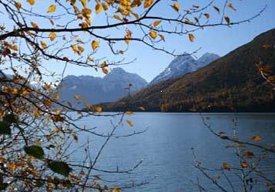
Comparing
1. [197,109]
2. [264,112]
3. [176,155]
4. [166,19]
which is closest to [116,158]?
[176,155]

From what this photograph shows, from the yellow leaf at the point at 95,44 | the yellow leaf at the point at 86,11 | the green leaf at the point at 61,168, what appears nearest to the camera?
the green leaf at the point at 61,168

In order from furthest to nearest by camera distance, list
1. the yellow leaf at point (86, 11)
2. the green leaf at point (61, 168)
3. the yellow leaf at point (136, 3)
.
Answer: the yellow leaf at point (86, 11) → the yellow leaf at point (136, 3) → the green leaf at point (61, 168)

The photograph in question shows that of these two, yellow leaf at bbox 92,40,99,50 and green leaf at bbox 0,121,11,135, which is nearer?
green leaf at bbox 0,121,11,135

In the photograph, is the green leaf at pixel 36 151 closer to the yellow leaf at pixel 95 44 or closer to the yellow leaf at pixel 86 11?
the yellow leaf at pixel 86 11

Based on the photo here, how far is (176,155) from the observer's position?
195 feet

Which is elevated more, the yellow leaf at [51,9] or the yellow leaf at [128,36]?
the yellow leaf at [51,9]

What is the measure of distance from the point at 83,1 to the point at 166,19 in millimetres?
642

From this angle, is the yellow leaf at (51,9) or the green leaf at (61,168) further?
the yellow leaf at (51,9)

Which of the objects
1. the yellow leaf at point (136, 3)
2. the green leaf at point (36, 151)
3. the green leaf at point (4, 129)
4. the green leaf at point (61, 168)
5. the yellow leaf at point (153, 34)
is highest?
the yellow leaf at point (136, 3)

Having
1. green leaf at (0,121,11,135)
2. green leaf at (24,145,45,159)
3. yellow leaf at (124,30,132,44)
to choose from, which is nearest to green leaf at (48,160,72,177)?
green leaf at (24,145,45,159)

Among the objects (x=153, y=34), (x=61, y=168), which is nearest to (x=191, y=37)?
(x=153, y=34)

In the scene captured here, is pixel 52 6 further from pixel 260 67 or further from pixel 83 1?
pixel 260 67

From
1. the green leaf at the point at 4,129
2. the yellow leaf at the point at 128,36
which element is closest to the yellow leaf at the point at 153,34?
the yellow leaf at the point at 128,36

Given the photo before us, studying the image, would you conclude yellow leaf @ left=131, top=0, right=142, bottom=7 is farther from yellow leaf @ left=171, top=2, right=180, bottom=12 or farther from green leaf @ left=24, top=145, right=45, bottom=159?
green leaf @ left=24, top=145, right=45, bottom=159
